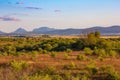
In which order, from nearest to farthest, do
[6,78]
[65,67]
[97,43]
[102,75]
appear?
[6,78], [102,75], [65,67], [97,43]

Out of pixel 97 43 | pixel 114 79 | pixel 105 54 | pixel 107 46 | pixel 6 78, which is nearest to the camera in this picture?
pixel 6 78

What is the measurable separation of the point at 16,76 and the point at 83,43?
1652 inches

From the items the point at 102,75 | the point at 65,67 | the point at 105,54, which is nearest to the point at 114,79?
the point at 102,75

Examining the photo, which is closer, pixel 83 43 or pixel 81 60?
pixel 81 60

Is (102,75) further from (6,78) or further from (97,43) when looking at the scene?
(97,43)

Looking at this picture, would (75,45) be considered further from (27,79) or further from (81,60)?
(27,79)

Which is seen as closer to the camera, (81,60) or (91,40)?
(81,60)

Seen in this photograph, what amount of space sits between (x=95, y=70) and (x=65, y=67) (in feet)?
12.5

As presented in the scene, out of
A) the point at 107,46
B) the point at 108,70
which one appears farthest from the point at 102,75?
the point at 107,46

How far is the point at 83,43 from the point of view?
57188 mm

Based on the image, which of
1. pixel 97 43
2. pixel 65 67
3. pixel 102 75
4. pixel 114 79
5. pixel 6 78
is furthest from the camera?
pixel 97 43

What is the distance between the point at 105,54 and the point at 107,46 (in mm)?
11186

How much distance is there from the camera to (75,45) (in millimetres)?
57656

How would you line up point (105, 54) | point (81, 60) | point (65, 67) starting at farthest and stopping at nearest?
point (105, 54)
point (81, 60)
point (65, 67)
